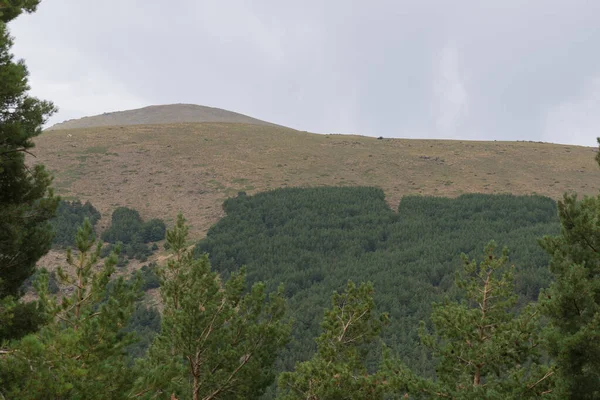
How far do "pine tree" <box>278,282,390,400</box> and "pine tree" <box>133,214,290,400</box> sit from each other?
117cm

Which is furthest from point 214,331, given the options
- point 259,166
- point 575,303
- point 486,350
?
point 259,166

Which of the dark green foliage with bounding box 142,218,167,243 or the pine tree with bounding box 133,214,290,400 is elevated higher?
the pine tree with bounding box 133,214,290,400

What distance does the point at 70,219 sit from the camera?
59.0 metres

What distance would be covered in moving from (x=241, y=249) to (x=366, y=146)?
4845 cm

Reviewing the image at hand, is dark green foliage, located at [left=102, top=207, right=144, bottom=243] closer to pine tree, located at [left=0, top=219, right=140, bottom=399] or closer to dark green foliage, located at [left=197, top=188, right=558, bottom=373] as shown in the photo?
dark green foliage, located at [left=197, top=188, right=558, bottom=373]

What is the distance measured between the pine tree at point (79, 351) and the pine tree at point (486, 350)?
314 inches

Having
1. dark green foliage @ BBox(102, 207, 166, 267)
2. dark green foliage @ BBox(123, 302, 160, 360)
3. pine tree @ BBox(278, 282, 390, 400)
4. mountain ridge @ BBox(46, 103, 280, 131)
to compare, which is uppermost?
mountain ridge @ BBox(46, 103, 280, 131)

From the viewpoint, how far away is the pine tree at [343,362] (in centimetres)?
1206

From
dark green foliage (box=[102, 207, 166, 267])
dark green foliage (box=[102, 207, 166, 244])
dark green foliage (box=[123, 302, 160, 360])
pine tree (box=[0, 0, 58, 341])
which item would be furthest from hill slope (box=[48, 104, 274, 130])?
pine tree (box=[0, 0, 58, 341])

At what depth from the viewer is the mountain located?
7325cm

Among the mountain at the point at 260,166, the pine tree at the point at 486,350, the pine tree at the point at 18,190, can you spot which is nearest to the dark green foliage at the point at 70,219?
the mountain at the point at 260,166

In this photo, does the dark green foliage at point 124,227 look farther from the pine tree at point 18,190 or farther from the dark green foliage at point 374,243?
the pine tree at point 18,190

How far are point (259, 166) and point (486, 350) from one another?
7597 centimetres

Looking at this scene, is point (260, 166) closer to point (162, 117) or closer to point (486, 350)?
point (486, 350)
